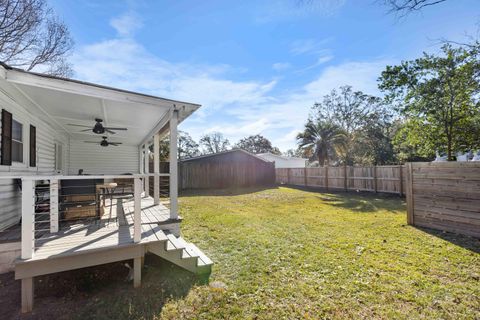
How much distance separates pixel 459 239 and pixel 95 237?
23.4 ft

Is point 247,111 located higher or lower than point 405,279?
higher

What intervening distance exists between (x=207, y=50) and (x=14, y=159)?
6904mm

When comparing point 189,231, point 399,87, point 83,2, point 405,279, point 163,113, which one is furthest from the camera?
point 399,87

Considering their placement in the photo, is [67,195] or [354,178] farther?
[354,178]

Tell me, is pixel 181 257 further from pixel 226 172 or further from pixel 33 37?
pixel 226 172

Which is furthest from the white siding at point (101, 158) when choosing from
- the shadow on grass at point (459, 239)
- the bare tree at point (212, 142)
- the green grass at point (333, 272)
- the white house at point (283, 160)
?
the bare tree at point (212, 142)

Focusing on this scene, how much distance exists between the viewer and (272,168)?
19922 millimetres

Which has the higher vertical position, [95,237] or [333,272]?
[95,237]

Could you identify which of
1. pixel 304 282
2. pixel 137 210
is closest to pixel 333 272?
pixel 304 282

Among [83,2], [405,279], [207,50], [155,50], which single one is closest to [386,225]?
[405,279]

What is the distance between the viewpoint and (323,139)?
61.7 ft

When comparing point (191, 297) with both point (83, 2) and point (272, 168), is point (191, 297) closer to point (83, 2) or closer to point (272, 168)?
point (83, 2)

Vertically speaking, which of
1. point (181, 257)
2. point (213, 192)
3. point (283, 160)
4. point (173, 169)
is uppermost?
point (283, 160)

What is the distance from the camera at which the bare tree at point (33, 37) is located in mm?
8867
